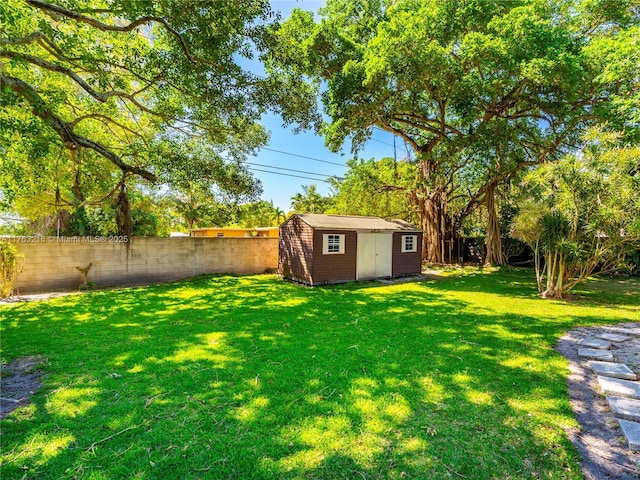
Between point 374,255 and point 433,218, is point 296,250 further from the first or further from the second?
point 433,218

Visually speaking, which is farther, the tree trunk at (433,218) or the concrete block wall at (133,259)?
the tree trunk at (433,218)

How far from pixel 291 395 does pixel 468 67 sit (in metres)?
10.7

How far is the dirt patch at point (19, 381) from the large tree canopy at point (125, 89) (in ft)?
12.5

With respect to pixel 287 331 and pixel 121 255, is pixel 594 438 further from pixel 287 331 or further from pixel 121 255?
pixel 121 255

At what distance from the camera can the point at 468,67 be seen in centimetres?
915

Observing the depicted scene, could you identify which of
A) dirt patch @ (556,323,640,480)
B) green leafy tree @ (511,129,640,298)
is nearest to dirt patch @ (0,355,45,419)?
dirt patch @ (556,323,640,480)

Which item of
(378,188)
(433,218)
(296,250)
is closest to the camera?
(296,250)

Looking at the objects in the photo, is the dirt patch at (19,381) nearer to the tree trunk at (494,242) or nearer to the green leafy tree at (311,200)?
the tree trunk at (494,242)

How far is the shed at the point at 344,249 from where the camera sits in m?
9.12

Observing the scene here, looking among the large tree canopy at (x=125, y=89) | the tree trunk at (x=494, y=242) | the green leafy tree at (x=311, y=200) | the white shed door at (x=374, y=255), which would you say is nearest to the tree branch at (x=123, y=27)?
the large tree canopy at (x=125, y=89)

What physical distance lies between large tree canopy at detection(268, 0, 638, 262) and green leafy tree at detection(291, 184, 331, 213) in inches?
619

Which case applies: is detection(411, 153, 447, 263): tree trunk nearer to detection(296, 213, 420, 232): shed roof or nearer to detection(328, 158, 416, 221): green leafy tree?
detection(328, 158, 416, 221): green leafy tree

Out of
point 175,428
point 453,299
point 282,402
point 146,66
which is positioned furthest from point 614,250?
point 146,66

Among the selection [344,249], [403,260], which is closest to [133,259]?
[344,249]
